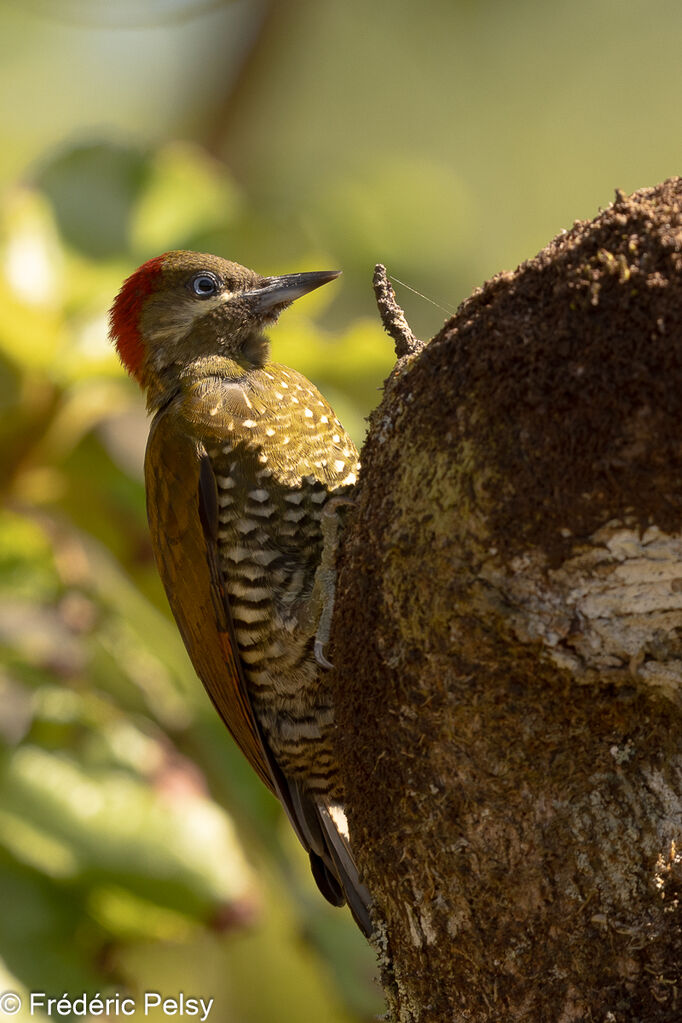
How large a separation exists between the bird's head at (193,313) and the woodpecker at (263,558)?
13 cm

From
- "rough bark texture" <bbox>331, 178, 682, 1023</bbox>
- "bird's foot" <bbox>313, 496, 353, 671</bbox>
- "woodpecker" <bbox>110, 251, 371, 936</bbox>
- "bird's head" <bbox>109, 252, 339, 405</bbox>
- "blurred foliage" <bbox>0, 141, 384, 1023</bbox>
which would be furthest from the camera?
"blurred foliage" <bbox>0, 141, 384, 1023</bbox>

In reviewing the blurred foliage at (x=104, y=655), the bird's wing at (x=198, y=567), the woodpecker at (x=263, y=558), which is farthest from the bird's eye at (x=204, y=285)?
the blurred foliage at (x=104, y=655)

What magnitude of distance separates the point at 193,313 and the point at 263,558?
1.04 meters

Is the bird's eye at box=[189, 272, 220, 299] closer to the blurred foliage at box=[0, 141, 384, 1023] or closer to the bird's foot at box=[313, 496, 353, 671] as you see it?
the blurred foliage at box=[0, 141, 384, 1023]

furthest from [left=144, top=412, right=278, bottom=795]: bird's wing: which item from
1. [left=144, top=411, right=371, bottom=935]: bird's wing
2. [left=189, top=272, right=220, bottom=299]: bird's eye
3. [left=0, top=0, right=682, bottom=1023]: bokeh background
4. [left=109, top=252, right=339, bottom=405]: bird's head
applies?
[left=0, top=0, right=682, bottom=1023]: bokeh background

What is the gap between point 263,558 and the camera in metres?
3.18

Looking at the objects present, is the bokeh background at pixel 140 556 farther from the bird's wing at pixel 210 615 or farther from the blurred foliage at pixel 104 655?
the bird's wing at pixel 210 615

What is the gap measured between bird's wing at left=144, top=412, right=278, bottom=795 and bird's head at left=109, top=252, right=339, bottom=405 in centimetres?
34

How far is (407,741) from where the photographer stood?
217 cm

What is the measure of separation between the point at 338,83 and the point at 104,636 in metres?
8.59

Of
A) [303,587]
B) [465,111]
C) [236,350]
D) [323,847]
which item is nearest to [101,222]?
[236,350]

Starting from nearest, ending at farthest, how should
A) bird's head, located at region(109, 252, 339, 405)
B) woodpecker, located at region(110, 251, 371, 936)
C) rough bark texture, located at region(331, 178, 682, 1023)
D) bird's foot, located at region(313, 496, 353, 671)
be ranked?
rough bark texture, located at region(331, 178, 682, 1023), bird's foot, located at region(313, 496, 353, 671), woodpecker, located at region(110, 251, 371, 936), bird's head, located at region(109, 252, 339, 405)

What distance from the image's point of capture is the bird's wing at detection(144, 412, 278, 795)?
10.6ft

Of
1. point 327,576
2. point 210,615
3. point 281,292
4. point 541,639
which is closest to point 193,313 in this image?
point 281,292
